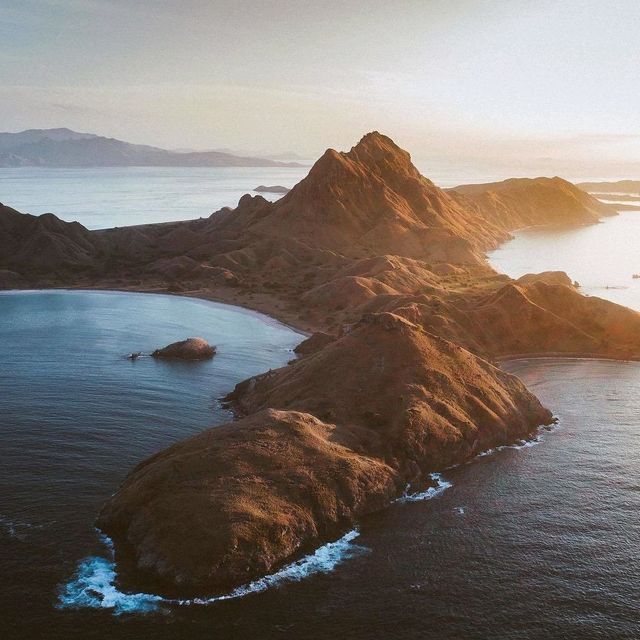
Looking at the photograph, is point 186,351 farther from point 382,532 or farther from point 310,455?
point 382,532

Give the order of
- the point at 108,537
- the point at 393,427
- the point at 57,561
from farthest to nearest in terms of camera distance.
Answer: the point at 393,427
the point at 108,537
the point at 57,561

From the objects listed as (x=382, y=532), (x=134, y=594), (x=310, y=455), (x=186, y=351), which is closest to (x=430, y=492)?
(x=382, y=532)

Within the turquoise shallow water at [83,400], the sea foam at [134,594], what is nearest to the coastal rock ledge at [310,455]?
the sea foam at [134,594]

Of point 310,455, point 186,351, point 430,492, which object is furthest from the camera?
point 186,351

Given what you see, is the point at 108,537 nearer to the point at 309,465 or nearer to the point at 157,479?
the point at 157,479

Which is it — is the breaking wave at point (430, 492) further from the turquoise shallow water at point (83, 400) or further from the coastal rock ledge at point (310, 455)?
the turquoise shallow water at point (83, 400)

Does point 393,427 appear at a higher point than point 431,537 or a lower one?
higher

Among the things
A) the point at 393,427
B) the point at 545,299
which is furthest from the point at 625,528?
the point at 545,299
